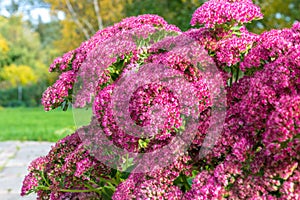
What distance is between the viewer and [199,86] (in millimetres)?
1989

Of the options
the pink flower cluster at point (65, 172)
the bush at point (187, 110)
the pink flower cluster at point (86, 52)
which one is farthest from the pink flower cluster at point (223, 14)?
the pink flower cluster at point (65, 172)

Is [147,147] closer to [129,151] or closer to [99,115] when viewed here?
[129,151]

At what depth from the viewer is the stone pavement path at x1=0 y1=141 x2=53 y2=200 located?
4.74 metres

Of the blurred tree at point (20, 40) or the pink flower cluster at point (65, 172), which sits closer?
the pink flower cluster at point (65, 172)

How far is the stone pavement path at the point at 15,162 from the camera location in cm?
474

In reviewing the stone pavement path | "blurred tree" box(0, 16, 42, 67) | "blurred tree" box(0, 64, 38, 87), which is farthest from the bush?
"blurred tree" box(0, 16, 42, 67)

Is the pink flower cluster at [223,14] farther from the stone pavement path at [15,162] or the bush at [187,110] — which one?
the stone pavement path at [15,162]

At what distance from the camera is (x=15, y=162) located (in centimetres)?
655

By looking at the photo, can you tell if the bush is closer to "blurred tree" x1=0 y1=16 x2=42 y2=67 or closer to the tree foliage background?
the tree foliage background

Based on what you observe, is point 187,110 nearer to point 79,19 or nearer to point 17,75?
point 79,19

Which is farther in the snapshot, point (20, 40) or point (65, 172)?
point (20, 40)

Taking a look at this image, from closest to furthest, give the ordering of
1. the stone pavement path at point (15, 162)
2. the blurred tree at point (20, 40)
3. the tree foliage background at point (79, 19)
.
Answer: the stone pavement path at point (15, 162) < the tree foliage background at point (79, 19) < the blurred tree at point (20, 40)

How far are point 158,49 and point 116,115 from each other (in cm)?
50

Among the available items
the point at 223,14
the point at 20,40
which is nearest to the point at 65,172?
the point at 223,14
